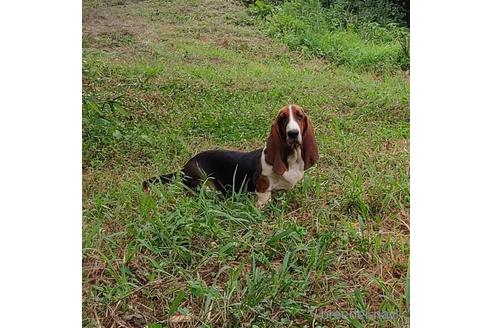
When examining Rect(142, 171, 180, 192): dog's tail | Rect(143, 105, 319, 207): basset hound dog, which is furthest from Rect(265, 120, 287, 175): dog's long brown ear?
Rect(142, 171, 180, 192): dog's tail

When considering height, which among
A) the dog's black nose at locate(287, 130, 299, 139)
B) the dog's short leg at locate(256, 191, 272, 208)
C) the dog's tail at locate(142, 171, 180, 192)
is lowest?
the dog's short leg at locate(256, 191, 272, 208)

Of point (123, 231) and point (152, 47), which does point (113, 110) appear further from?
point (123, 231)

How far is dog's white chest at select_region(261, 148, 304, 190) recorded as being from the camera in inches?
91.9

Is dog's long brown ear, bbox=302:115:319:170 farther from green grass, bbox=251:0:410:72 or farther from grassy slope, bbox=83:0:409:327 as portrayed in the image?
green grass, bbox=251:0:410:72

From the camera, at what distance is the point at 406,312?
83.0 inches

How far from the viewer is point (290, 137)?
228 centimetres

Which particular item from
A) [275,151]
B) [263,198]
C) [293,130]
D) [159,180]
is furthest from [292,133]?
[159,180]

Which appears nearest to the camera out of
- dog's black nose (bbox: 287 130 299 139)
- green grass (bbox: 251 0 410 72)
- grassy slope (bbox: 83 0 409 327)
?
grassy slope (bbox: 83 0 409 327)

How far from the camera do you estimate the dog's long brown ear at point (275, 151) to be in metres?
2.32

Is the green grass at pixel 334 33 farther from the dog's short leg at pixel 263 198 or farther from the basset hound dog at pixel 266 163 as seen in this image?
the dog's short leg at pixel 263 198

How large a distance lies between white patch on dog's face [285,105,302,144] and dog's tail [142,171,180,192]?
1.40 feet

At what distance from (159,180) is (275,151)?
16.7 inches

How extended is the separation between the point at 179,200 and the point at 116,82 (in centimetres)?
53
